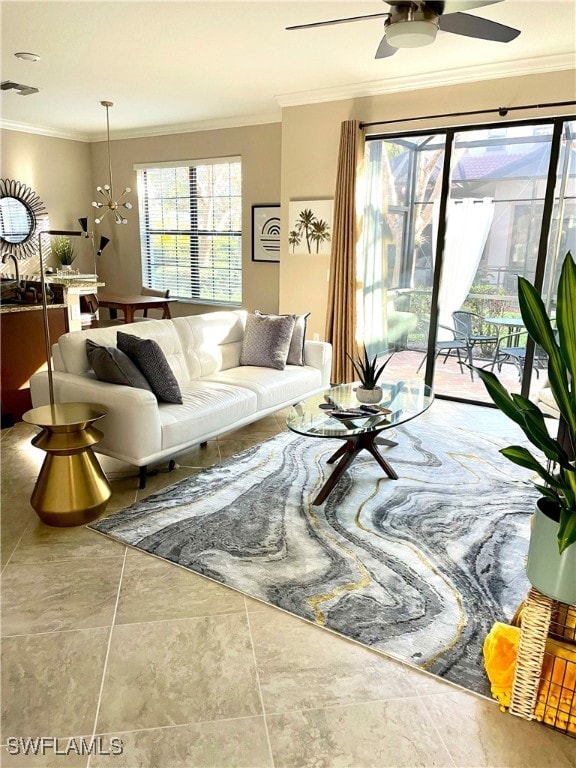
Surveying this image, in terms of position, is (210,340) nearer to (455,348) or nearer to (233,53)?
(233,53)

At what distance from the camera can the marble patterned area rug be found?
217cm

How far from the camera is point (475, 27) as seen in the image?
2797 millimetres

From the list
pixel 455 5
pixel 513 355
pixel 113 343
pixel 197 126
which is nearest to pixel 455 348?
pixel 513 355

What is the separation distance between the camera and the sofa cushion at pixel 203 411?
131 inches

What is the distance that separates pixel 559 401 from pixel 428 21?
1.90 meters

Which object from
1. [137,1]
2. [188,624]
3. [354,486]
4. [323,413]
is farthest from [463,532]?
[137,1]

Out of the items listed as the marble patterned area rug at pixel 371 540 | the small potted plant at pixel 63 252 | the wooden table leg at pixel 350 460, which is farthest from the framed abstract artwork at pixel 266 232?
the wooden table leg at pixel 350 460

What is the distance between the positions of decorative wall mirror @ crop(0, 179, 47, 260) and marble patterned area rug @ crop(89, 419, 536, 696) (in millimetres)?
5289

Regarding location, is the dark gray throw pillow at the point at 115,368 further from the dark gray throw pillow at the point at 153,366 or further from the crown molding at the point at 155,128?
the crown molding at the point at 155,128

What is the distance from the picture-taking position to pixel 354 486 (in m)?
3.38

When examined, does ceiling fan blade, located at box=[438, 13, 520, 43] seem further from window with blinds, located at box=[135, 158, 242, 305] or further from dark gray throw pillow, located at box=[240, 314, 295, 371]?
window with blinds, located at box=[135, 158, 242, 305]

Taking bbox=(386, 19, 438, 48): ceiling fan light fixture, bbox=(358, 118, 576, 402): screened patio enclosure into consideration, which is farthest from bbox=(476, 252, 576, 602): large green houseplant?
bbox=(358, 118, 576, 402): screened patio enclosure

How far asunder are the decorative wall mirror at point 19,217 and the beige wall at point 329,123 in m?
3.75

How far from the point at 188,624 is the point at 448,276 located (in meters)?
3.98
